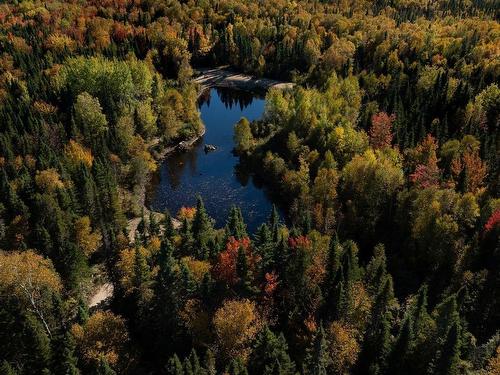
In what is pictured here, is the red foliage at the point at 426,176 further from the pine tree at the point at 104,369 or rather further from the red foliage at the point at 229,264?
the pine tree at the point at 104,369

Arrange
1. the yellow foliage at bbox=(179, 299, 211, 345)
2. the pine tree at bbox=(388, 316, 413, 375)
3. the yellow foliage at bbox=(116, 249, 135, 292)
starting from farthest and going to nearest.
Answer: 1. the yellow foliage at bbox=(116, 249, 135, 292)
2. the yellow foliage at bbox=(179, 299, 211, 345)
3. the pine tree at bbox=(388, 316, 413, 375)

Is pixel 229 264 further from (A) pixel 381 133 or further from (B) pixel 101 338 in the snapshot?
(A) pixel 381 133

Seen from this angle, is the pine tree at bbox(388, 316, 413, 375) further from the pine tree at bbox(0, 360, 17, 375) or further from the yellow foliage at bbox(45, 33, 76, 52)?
the yellow foliage at bbox(45, 33, 76, 52)

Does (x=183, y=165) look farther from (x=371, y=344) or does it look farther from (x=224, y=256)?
(x=371, y=344)

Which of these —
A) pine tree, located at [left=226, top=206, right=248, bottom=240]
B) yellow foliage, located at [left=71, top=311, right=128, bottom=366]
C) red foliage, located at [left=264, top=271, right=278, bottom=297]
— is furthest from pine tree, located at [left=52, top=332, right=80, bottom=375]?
pine tree, located at [left=226, top=206, right=248, bottom=240]

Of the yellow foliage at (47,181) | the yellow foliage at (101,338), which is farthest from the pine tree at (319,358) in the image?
the yellow foliage at (47,181)

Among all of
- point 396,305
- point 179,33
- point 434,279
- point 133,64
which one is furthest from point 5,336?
point 179,33

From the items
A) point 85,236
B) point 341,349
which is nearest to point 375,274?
point 341,349
